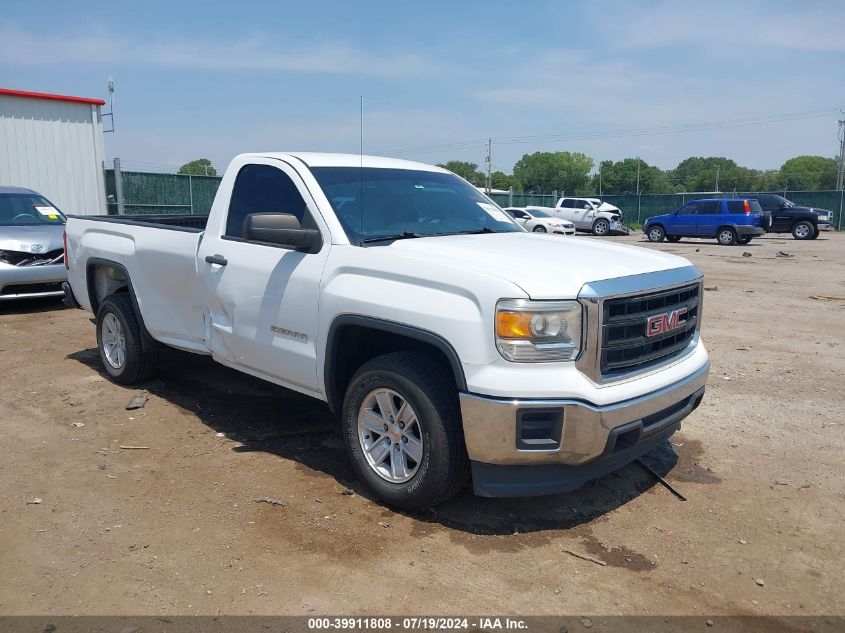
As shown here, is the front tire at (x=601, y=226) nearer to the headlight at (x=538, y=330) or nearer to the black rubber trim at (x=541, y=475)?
the black rubber trim at (x=541, y=475)

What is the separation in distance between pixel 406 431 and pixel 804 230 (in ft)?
97.2

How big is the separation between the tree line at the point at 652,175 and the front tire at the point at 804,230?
249ft

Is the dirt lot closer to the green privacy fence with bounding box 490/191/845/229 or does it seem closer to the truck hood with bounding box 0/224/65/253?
the truck hood with bounding box 0/224/65/253

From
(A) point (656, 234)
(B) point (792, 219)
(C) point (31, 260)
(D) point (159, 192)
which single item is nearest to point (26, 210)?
(C) point (31, 260)

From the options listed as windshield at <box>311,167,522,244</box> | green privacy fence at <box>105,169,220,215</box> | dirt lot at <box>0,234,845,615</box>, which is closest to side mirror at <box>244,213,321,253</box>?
windshield at <box>311,167,522,244</box>

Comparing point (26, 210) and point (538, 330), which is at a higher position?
point (26, 210)

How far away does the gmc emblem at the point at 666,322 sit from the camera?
3648mm

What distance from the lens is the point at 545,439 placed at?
3336mm

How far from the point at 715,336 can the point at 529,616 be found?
6.40m

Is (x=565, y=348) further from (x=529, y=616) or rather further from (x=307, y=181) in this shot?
(x=307, y=181)

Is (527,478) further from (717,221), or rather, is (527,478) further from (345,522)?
(717,221)

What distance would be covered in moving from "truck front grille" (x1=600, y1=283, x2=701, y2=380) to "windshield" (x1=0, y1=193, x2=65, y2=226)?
9680 millimetres

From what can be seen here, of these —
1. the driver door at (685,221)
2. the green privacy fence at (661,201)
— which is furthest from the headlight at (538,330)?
the green privacy fence at (661,201)

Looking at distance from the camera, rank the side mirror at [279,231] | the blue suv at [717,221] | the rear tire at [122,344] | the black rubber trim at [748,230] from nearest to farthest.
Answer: the side mirror at [279,231], the rear tire at [122,344], the black rubber trim at [748,230], the blue suv at [717,221]
